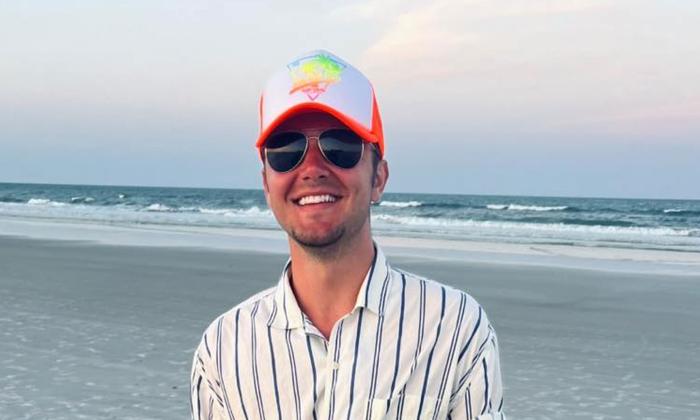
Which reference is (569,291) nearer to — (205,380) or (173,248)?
(173,248)

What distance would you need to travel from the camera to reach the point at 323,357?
1853 millimetres

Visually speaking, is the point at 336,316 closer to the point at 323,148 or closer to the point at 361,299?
the point at 361,299

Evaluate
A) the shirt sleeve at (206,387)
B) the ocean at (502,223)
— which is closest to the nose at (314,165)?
the shirt sleeve at (206,387)

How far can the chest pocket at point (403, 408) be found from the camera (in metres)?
1.80

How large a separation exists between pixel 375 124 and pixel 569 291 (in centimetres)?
1190

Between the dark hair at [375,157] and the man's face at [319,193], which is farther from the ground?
the dark hair at [375,157]

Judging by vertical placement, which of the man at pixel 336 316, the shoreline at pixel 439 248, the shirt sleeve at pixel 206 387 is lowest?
the shoreline at pixel 439 248

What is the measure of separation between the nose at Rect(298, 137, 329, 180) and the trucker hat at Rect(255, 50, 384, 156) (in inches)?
4.0

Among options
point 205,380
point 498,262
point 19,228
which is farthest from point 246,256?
point 205,380

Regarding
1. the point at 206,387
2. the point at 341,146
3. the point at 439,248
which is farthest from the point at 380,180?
the point at 439,248

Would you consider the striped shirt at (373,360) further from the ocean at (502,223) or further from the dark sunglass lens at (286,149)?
the ocean at (502,223)

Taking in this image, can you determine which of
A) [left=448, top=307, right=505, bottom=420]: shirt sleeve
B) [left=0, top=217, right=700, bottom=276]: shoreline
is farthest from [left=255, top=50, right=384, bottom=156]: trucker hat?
[left=0, top=217, right=700, bottom=276]: shoreline

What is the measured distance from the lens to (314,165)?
1.90 metres

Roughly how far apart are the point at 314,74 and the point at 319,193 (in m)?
0.26
